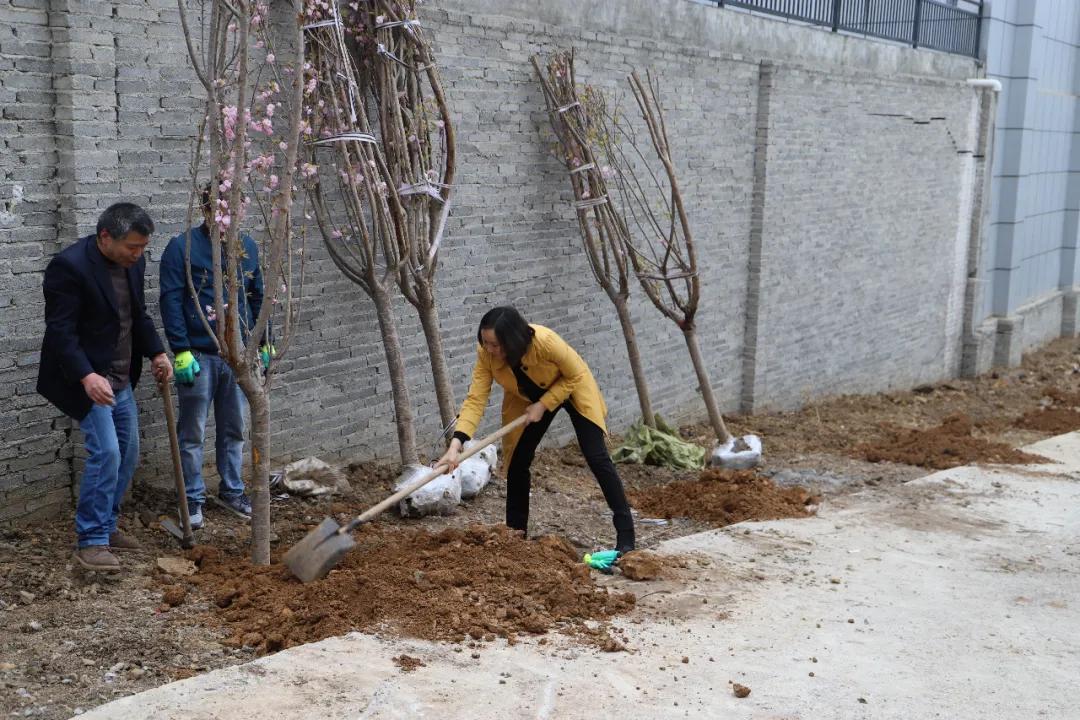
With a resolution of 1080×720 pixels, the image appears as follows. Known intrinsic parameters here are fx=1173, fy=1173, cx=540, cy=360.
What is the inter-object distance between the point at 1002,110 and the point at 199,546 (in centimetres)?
1390

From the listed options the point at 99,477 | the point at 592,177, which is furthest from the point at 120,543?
the point at 592,177

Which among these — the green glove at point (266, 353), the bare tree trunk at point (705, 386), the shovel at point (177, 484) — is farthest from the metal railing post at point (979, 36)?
the shovel at point (177, 484)

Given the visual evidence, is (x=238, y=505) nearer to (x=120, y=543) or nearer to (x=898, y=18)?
(x=120, y=543)

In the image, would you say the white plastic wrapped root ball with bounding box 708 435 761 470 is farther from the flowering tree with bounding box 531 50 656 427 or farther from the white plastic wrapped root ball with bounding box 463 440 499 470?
the white plastic wrapped root ball with bounding box 463 440 499 470

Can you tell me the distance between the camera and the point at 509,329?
567cm

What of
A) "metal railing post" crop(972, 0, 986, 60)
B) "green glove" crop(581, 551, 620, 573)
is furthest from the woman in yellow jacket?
"metal railing post" crop(972, 0, 986, 60)

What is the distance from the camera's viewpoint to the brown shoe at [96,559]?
5.21 metres

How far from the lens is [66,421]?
584 cm

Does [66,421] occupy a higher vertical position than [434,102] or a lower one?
lower

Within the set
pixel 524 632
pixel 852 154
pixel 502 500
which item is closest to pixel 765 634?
pixel 524 632

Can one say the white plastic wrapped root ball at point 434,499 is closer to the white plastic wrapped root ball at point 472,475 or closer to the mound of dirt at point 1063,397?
the white plastic wrapped root ball at point 472,475

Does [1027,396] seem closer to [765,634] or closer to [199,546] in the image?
[765,634]

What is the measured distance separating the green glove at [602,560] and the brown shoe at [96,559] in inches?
89.3

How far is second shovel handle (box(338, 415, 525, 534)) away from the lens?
523 cm
